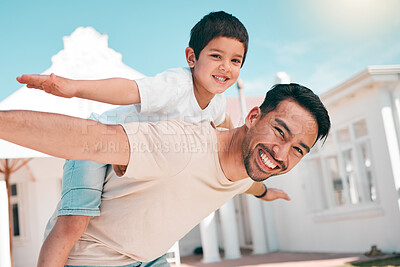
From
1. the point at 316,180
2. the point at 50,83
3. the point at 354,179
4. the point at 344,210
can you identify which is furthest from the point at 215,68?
the point at 316,180

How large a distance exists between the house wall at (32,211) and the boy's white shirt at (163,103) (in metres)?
9.00

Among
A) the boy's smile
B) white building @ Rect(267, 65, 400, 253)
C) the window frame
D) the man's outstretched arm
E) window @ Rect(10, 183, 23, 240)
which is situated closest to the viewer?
the man's outstretched arm

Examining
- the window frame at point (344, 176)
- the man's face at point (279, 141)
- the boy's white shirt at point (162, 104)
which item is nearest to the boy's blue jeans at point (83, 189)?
the boy's white shirt at point (162, 104)

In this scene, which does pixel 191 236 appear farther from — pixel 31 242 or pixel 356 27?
pixel 356 27

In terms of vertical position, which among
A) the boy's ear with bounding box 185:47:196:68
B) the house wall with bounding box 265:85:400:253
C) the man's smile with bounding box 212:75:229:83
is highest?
the boy's ear with bounding box 185:47:196:68

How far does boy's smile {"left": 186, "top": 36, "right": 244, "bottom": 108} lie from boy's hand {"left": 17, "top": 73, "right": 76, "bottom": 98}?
901mm

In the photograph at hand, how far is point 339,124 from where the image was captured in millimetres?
8805

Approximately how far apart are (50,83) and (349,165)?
8457mm

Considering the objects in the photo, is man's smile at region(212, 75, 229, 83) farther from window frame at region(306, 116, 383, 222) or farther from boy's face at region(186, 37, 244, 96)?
window frame at region(306, 116, 383, 222)

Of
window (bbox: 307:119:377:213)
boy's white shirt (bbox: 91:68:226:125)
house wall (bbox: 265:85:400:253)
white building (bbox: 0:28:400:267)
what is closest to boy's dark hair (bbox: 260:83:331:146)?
boy's white shirt (bbox: 91:68:226:125)

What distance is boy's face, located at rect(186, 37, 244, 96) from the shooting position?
7.64 ft

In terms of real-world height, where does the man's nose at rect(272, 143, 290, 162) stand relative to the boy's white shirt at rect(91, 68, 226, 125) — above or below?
below

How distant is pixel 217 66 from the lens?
2.33 meters

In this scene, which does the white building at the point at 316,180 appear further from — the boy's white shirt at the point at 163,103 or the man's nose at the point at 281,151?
the man's nose at the point at 281,151
